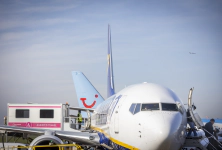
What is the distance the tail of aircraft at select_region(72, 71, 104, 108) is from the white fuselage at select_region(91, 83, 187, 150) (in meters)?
18.8

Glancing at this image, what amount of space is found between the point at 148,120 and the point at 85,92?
2227 centimetres

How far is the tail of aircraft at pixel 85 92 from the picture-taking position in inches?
1318

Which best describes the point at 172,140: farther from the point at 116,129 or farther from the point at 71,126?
the point at 71,126

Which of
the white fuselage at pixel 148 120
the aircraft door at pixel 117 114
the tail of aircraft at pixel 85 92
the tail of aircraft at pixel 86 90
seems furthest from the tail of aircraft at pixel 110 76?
the white fuselage at pixel 148 120

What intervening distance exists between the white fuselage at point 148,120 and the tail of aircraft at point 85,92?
740 inches

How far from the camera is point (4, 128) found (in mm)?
20469

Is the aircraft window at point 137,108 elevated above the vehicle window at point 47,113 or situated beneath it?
elevated above

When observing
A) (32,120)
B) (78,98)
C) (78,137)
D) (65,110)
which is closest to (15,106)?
(32,120)

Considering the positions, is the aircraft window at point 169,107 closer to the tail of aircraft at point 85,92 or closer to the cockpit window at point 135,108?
the cockpit window at point 135,108

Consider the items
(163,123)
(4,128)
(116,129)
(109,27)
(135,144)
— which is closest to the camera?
(163,123)

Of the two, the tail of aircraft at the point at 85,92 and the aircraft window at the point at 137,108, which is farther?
the tail of aircraft at the point at 85,92

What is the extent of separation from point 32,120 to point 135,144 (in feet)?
57.2

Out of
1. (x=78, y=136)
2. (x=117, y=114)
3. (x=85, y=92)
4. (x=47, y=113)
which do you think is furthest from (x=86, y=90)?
(x=117, y=114)

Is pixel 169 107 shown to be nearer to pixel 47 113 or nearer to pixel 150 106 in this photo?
pixel 150 106
